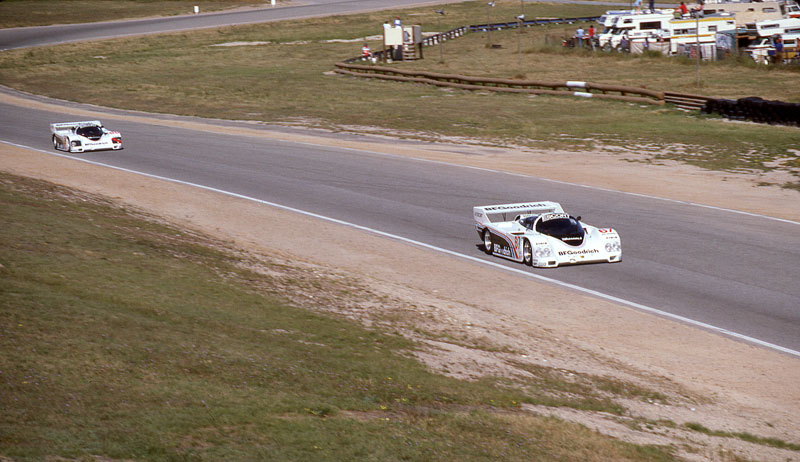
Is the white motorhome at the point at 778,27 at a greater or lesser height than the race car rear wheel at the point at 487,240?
greater

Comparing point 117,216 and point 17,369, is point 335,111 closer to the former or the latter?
point 117,216

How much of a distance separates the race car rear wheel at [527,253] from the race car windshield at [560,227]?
0.46 m

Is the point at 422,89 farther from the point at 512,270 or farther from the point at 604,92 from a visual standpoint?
the point at 512,270

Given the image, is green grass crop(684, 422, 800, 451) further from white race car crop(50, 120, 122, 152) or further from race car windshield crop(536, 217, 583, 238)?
white race car crop(50, 120, 122, 152)

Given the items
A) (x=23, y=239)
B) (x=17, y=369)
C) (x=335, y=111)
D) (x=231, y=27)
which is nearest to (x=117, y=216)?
(x=23, y=239)

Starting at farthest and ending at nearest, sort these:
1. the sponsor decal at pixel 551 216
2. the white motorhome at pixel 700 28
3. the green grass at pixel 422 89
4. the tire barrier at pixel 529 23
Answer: the tire barrier at pixel 529 23, the white motorhome at pixel 700 28, the green grass at pixel 422 89, the sponsor decal at pixel 551 216

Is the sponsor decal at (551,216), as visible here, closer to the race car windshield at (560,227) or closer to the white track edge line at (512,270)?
the race car windshield at (560,227)

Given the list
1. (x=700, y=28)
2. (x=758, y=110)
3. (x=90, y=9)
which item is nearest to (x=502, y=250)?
(x=758, y=110)

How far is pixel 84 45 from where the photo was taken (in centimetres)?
7819

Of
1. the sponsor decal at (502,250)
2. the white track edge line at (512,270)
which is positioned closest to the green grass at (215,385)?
the white track edge line at (512,270)

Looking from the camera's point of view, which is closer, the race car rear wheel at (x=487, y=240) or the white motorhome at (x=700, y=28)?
the race car rear wheel at (x=487, y=240)

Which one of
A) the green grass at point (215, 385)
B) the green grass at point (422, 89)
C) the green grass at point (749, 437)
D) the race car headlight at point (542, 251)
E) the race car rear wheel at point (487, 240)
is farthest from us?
the green grass at point (422, 89)

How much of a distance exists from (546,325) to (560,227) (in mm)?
4456

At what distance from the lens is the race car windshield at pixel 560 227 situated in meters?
20.0
